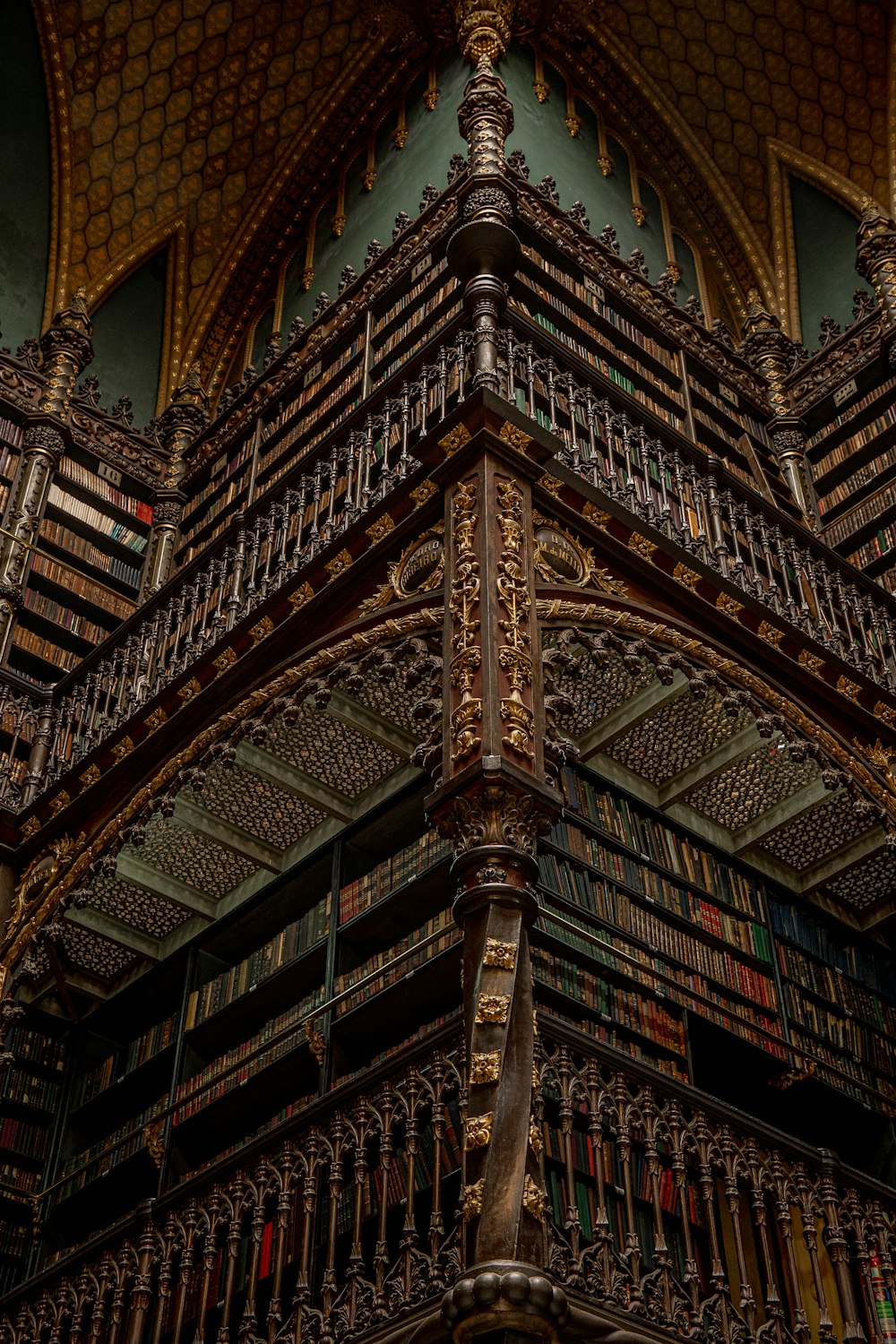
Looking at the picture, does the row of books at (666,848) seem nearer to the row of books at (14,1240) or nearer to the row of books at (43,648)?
the row of books at (14,1240)

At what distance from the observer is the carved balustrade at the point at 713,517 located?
5.07 metres

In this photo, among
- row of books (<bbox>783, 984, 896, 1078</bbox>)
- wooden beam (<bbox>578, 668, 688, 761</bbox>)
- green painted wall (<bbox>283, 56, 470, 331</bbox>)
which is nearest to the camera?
Result: wooden beam (<bbox>578, 668, 688, 761</bbox>)

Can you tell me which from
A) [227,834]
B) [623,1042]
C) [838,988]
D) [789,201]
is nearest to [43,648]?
[227,834]

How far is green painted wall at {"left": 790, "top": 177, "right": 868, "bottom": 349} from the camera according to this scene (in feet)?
28.7

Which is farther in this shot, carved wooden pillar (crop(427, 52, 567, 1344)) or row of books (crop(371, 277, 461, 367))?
row of books (crop(371, 277, 461, 367))

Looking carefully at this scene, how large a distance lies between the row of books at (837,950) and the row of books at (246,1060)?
72.5 inches

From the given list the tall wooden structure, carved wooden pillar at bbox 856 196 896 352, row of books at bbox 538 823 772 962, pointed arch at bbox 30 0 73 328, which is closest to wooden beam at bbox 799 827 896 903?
the tall wooden structure

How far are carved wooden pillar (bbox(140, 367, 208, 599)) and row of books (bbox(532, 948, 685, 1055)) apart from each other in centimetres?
364

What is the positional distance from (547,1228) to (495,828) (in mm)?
936

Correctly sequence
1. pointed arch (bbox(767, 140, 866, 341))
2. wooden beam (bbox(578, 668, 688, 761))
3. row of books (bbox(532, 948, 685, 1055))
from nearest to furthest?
1. row of books (bbox(532, 948, 685, 1055))
2. wooden beam (bbox(578, 668, 688, 761))
3. pointed arch (bbox(767, 140, 866, 341))

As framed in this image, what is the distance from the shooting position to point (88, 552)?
768cm

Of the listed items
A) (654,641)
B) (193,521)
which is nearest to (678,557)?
(654,641)

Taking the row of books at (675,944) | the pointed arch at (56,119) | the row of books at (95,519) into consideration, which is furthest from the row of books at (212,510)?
the row of books at (675,944)

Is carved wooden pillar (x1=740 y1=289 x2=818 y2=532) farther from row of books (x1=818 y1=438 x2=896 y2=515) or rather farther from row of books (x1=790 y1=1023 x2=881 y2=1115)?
row of books (x1=790 y1=1023 x2=881 y2=1115)
